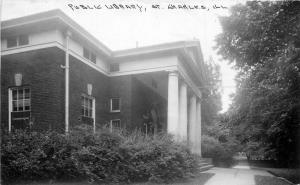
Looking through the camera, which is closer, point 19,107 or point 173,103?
point 19,107

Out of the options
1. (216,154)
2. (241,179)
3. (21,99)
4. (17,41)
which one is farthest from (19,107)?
(216,154)

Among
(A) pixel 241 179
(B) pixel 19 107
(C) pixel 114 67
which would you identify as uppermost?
(C) pixel 114 67

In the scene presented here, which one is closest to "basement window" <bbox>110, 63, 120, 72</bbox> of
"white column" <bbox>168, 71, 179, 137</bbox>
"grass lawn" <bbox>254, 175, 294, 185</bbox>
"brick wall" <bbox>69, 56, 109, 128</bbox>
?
"brick wall" <bbox>69, 56, 109, 128</bbox>

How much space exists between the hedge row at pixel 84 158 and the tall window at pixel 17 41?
217 inches

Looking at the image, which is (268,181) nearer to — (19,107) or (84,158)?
(84,158)

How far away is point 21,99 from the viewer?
1553 cm

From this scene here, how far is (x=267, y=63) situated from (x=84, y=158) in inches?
407

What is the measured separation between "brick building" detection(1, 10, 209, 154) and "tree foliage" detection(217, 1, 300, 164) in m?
3.46

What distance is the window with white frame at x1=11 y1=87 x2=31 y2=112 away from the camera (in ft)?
50.6

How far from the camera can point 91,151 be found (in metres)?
11.7

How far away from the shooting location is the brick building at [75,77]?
14961mm

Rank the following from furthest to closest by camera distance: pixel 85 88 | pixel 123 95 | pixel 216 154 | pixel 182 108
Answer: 1. pixel 216 154
2. pixel 182 108
3. pixel 123 95
4. pixel 85 88

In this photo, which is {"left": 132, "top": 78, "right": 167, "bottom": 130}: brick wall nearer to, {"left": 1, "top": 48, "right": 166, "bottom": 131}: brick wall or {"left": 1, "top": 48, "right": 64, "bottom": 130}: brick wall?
{"left": 1, "top": 48, "right": 166, "bottom": 131}: brick wall

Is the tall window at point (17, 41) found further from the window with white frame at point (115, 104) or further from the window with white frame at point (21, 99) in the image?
the window with white frame at point (115, 104)
